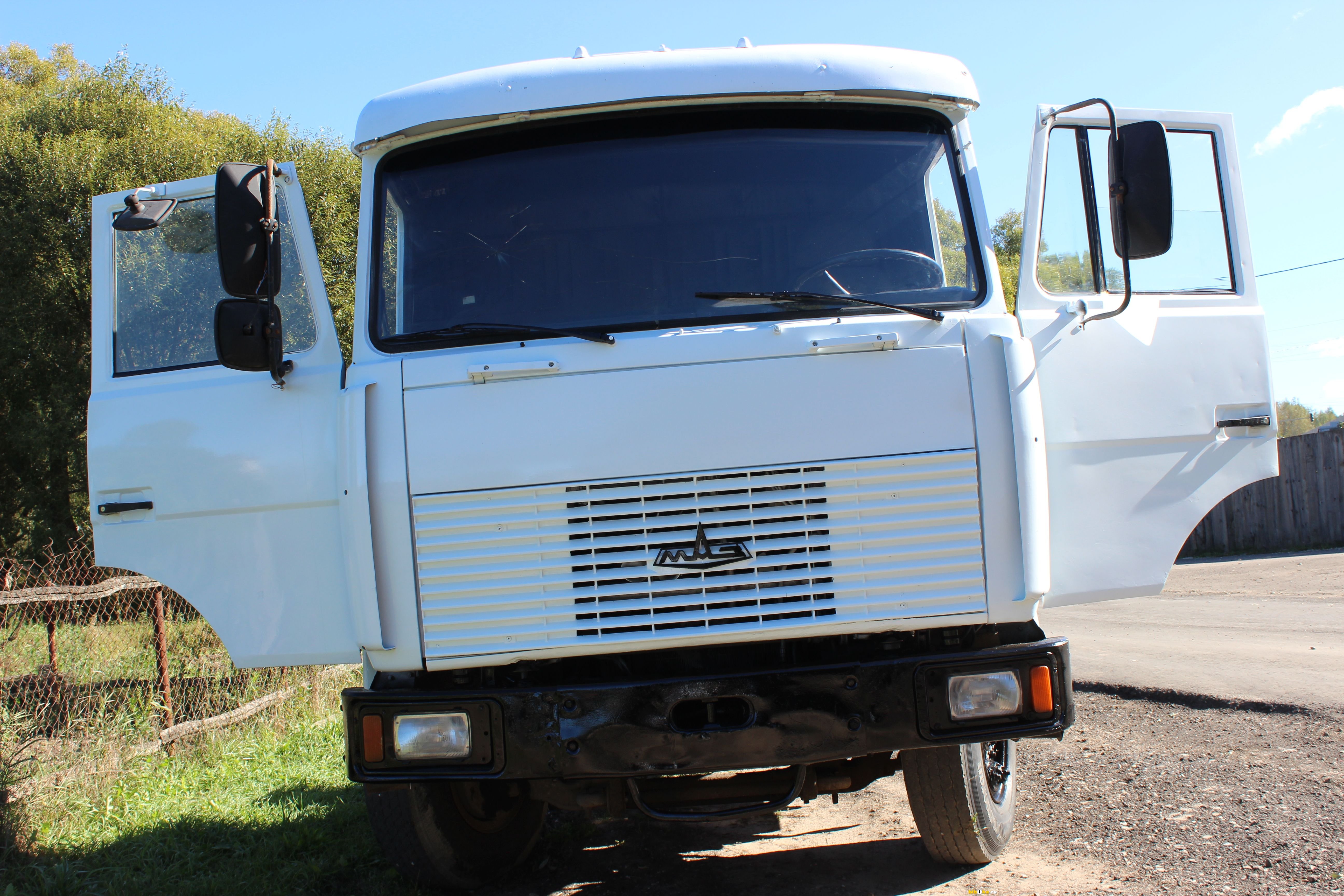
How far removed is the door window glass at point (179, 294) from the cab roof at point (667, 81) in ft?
2.24

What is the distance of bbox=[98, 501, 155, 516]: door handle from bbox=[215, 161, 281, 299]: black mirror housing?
785mm

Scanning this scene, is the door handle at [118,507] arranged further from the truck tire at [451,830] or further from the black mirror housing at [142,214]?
the truck tire at [451,830]

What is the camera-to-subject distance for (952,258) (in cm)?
323

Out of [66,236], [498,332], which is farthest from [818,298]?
[66,236]

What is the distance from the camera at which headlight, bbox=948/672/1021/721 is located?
287cm

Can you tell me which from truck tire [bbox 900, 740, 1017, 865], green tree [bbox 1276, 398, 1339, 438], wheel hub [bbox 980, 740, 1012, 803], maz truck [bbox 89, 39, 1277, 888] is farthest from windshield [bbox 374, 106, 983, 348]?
green tree [bbox 1276, 398, 1339, 438]

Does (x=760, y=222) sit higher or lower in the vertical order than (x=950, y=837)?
higher

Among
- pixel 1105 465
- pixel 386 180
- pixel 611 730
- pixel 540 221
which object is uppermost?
pixel 386 180

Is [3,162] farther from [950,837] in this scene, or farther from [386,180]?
[950,837]

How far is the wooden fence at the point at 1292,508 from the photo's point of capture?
16062mm

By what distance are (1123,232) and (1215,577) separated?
11851 mm

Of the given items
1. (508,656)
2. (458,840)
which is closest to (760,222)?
(508,656)

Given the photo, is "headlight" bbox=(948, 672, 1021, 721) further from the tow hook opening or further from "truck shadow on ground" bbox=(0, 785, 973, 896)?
"truck shadow on ground" bbox=(0, 785, 973, 896)

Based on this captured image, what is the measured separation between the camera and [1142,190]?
3102mm
